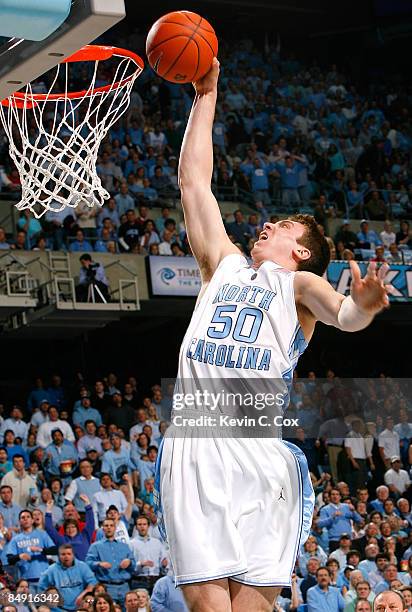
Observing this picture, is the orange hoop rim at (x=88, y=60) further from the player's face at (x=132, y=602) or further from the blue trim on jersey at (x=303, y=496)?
the player's face at (x=132, y=602)

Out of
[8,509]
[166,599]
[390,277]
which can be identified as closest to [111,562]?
[8,509]

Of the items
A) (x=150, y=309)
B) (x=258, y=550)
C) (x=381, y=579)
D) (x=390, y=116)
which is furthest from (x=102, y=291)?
(x=258, y=550)

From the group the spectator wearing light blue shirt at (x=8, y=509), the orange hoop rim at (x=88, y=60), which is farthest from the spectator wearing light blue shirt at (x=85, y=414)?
the orange hoop rim at (x=88, y=60)

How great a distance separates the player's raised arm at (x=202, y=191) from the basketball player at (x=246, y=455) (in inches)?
3.0

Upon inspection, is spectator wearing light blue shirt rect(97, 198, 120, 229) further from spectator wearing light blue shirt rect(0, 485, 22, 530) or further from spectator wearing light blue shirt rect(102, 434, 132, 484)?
spectator wearing light blue shirt rect(0, 485, 22, 530)

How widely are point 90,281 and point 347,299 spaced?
1084 cm

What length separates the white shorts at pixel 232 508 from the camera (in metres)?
3.52

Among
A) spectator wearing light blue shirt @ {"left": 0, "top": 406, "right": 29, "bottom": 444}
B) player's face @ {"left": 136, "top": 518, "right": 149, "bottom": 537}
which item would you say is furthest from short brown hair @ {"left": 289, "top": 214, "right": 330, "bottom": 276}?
spectator wearing light blue shirt @ {"left": 0, "top": 406, "right": 29, "bottom": 444}

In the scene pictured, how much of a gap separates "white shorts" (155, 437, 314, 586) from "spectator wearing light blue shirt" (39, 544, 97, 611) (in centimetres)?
555

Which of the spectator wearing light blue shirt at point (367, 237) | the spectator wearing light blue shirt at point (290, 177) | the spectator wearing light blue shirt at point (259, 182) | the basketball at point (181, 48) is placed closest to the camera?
the basketball at point (181, 48)

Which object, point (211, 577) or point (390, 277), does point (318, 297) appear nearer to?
point (211, 577)

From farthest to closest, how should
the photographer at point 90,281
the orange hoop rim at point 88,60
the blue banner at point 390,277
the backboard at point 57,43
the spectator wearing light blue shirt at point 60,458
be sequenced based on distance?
the blue banner at point 390,277, the photographer at point 90,281, the spectator wearing light blue shirt at point 60,458, the orange hoop rim at point 88,60, the backboard at point 57,43

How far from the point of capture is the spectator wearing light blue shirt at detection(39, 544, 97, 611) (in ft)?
29.2

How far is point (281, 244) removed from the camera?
4004 millimetres
